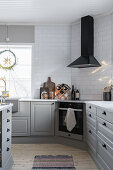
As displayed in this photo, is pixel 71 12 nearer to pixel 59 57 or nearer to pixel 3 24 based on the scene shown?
pixel 59 57

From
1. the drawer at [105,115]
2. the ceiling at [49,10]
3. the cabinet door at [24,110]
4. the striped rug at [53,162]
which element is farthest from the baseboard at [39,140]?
the ceiling at [49,10]

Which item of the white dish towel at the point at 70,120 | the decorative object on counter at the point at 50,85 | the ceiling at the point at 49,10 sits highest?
the ceiling at the point at 49,10

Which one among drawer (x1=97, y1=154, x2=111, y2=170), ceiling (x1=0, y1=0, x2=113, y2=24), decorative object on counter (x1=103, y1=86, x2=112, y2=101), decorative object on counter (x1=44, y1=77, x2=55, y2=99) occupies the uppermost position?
ceiling (x1=0, y1=0, x2=113, y2=24)

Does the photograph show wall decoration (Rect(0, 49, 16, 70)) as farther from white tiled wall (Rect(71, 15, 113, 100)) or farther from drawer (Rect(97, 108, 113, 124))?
drawer (Rect(97, 108, 113, 124))

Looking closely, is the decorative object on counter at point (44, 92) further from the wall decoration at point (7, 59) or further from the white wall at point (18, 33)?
the white wall at point (18, 33)

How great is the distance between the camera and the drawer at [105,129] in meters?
2.04

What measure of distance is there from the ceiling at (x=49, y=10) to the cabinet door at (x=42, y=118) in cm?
189

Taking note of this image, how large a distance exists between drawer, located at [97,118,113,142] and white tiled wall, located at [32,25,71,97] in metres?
2.09

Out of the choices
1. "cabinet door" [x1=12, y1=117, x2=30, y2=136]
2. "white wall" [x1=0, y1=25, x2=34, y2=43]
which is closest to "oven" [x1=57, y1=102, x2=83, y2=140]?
"cabinet door" [x1=12, y1=117, x2=30, y2=136]

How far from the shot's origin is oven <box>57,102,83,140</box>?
359cm

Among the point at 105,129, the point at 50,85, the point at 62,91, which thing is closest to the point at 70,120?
the point at 62,91

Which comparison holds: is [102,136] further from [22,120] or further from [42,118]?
[22,120]

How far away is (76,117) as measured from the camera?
3654mm

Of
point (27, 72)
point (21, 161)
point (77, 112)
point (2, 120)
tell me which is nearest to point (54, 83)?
point (27, 72)
